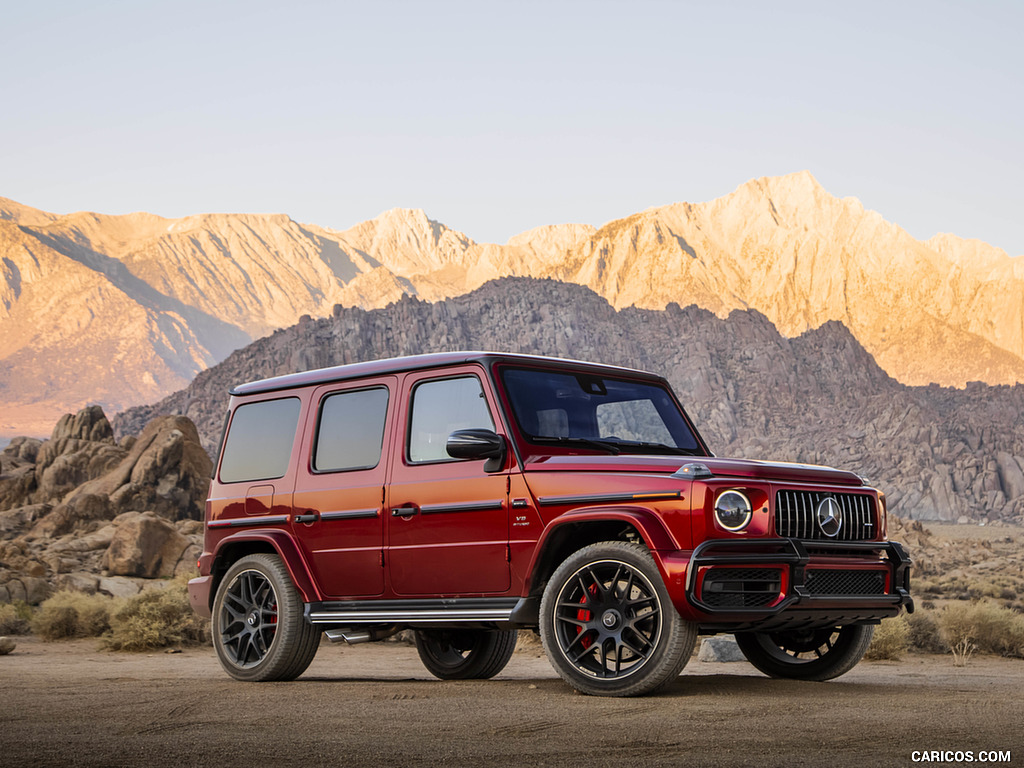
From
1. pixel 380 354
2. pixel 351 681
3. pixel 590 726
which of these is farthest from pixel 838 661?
pixel 380 354

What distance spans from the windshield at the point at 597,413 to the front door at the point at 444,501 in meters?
0.28

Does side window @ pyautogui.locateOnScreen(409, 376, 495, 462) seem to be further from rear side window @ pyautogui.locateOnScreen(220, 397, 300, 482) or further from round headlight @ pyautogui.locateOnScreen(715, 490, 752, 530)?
round headlight @ pyautogui.locateOnScreen(715, 490, 752, 530)

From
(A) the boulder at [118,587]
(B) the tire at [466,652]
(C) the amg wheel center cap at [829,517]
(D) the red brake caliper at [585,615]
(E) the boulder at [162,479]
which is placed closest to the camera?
(D) the red brake caliper at [585,615]

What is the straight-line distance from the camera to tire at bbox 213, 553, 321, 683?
929cm

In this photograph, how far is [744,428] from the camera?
412 ft

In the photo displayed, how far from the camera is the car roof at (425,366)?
861 cm

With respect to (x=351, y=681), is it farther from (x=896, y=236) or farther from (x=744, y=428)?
(x=896, y=236)

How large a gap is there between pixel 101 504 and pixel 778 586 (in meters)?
37.1

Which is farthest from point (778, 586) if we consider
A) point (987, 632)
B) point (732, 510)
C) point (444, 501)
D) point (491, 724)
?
point (987, 632)

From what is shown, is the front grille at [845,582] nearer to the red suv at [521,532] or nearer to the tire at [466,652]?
the red suv at [521,532]

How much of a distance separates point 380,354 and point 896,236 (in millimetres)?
99147

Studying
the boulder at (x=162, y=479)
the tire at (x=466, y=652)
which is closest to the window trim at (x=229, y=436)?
the tire at (x=466, y=652)

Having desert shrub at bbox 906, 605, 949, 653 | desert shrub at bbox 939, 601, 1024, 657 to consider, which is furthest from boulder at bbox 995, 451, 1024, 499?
desert shrub at bbox 906, 605, 949, 653

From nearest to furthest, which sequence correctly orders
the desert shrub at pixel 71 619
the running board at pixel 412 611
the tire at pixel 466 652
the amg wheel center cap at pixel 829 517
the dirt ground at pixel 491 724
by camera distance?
the dirt ground at pixel 491 724
the amg wheel center cap at pixel 829 517
the running board at pixel 412 611
the tire at pixel 466 652
the desert shrub at pixel 71 619
